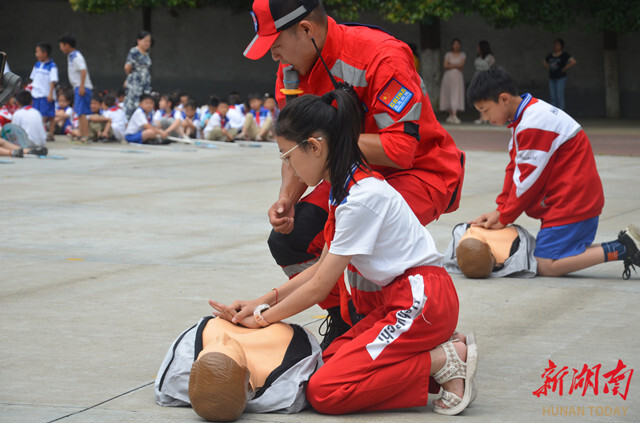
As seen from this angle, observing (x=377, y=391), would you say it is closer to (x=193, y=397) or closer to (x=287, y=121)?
(x=193, y=397)

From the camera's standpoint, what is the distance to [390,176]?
3977 millimetres

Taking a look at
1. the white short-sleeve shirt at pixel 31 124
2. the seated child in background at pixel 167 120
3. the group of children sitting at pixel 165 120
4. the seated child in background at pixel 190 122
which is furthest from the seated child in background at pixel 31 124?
the seated child in background at pixel 190 122

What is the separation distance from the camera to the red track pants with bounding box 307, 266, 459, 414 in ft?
Answer: 10.9

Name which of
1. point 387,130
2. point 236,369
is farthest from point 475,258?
point 236,369

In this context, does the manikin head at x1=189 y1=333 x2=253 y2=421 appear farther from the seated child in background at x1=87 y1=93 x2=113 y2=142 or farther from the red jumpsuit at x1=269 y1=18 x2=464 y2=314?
the seated child in background at x1=87 y1=93 x2=113 y2=142

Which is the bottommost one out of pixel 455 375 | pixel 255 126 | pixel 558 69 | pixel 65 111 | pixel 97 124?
pixel 255 126

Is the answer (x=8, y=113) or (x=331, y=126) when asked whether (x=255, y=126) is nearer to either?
(x=8, y=113)

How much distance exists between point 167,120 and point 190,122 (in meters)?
0.56

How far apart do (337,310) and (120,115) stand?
43.3 feet

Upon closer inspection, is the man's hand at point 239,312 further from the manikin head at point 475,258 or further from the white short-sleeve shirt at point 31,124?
the white short-sleeve shirt at point 31,124

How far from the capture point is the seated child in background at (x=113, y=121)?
16578 millimetres

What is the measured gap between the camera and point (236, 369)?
3.20m

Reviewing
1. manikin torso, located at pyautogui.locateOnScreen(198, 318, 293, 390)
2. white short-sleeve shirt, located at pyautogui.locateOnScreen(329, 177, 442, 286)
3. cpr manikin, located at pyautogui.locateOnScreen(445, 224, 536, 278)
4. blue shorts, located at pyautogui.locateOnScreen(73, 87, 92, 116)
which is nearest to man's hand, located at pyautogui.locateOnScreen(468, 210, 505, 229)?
cpr manikin, located at pyautogui.locateOnScreen(445, 224, 536, 278)

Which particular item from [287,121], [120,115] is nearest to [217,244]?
[287,121]
